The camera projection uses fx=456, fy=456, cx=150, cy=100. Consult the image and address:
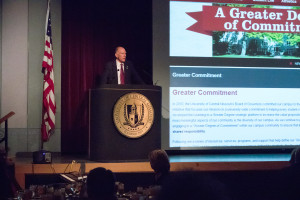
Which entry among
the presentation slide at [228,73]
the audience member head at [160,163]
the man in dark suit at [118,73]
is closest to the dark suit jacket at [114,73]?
the man in dark suit at [118,73]

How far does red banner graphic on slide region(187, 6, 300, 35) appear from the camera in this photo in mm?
6266

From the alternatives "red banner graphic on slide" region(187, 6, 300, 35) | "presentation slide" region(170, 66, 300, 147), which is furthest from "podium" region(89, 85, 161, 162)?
"red banner graphic on slide" region(187, 6, 300, 35)

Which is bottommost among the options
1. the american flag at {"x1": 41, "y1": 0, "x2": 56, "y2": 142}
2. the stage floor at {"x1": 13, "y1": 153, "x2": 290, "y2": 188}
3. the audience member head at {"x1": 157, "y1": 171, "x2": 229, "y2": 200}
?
the stage floor at {"x1": 13, "y1": 153, "x2": 290, "y2": 188}

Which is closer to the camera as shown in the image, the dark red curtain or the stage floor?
the stage floor

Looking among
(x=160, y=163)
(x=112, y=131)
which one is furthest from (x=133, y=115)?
(x=160, y=163)

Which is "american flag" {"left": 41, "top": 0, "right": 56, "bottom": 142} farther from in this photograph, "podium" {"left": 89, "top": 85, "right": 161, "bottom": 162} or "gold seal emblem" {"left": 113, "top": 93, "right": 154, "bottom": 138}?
"gold seal emblem" {"left": 113, "top": 93, "right": 154, "bottom": 138}

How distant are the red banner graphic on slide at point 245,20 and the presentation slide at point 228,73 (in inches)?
0.5

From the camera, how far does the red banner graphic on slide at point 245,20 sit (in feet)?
20.6

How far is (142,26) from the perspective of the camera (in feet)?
22.7

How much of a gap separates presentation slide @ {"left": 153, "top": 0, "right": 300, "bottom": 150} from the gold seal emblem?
120cm

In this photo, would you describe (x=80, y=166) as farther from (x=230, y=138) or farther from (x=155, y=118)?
(x=230, y=138)

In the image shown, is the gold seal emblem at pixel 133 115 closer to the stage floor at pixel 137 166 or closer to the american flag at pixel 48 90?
the stage floor at pixel 137 166

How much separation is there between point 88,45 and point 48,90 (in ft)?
3.16

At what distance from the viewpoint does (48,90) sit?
631 centimetres
